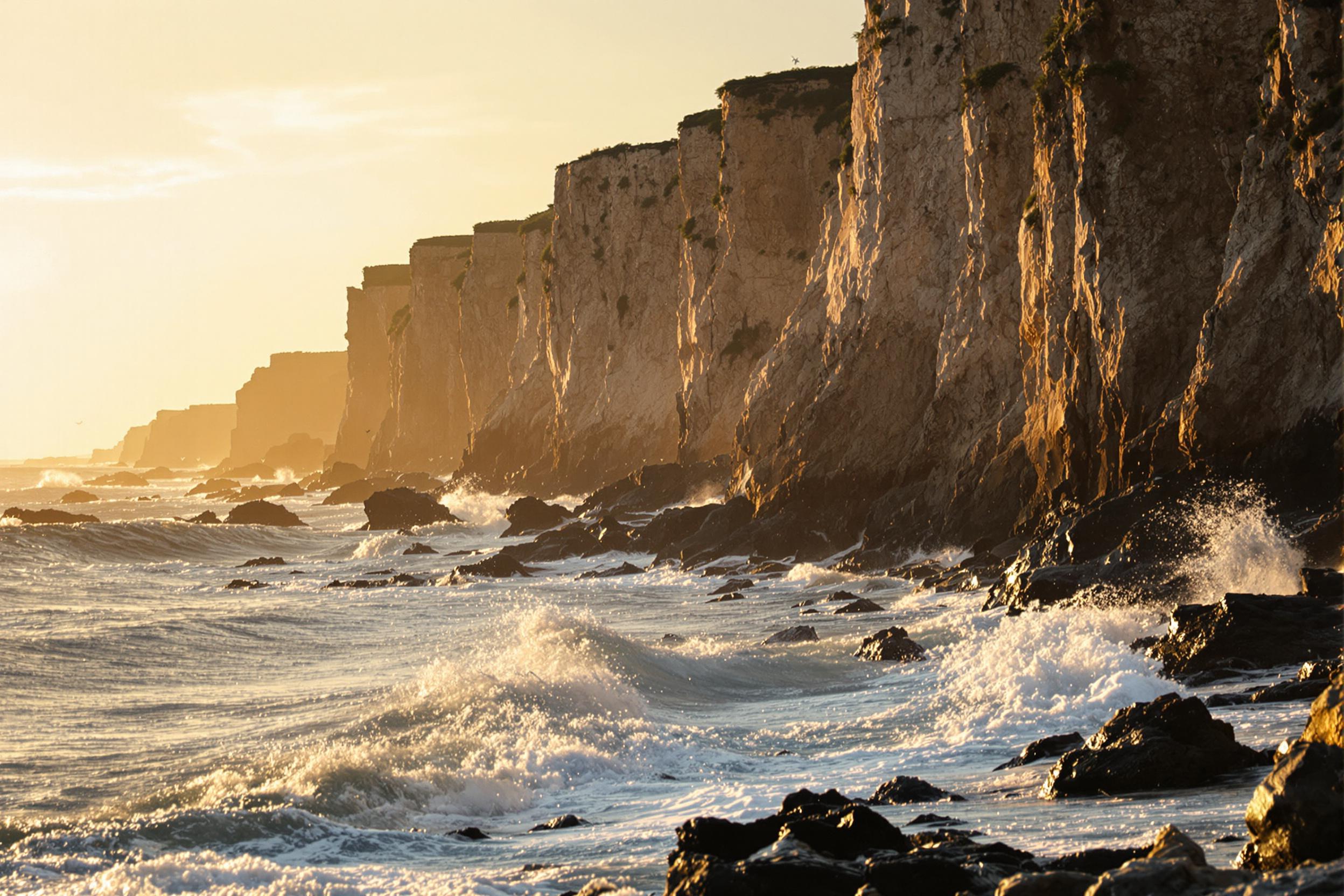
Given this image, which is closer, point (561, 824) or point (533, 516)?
point (561, 824)

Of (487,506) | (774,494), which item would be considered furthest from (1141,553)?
(487,506)

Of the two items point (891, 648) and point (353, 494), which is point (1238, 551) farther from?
point (353, 494)

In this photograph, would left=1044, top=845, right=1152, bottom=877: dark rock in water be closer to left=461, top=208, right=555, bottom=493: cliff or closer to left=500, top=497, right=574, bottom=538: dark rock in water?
left=500, top=497, right=574, bottom=538: dark rock in water

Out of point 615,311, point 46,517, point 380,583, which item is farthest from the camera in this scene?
point 615,311

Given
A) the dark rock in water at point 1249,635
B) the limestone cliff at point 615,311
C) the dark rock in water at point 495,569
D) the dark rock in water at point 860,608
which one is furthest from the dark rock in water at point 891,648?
the limestone cliff at point 615,311

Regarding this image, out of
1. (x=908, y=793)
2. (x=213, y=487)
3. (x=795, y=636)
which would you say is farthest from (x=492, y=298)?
(x=908, y=793)

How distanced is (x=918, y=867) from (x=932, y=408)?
26723mm

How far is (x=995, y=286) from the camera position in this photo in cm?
3222

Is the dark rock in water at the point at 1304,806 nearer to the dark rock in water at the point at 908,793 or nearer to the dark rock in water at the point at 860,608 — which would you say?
the dark rock in water at the point at 908,793

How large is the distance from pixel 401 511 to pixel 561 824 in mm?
46046

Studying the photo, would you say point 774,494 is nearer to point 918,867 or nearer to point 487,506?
point 487,506

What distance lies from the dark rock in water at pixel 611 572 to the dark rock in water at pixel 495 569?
6.17 feet

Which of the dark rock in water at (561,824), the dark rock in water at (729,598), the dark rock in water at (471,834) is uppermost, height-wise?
the dark rock in water at (471,834)

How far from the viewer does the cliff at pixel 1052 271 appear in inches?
824
